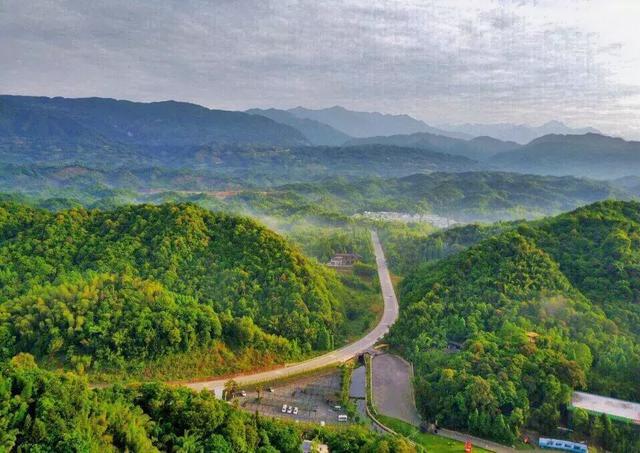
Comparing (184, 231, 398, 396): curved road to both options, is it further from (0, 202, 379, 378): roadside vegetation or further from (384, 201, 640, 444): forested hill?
(384, 201, 640, 444): forested hill

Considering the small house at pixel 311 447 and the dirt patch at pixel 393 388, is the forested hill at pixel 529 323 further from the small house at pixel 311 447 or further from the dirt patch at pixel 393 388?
the small house at pixel 311 447

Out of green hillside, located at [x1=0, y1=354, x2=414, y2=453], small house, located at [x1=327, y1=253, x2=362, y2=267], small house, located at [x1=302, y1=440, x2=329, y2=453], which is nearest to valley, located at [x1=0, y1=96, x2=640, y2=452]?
green hillside, located at [x1=0, y1=354, x2=414, y2=453]

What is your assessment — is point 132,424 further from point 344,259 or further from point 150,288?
point 344,259

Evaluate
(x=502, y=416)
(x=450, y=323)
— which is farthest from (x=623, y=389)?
(x=450, y=323)

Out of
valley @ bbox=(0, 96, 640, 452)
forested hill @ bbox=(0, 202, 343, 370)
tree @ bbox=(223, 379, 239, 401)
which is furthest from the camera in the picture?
forested hill @ bbox=(0, 202, 343, 370)

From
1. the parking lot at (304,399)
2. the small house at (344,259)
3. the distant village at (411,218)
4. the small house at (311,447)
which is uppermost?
the distant village at (411,218)

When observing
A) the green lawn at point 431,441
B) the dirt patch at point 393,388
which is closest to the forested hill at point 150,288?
the dirt patch at point 393,388

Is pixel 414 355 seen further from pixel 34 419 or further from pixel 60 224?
pixel 60 224

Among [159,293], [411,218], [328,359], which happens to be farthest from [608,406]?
[411,218]
